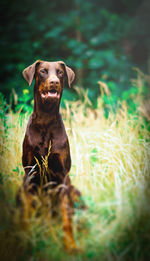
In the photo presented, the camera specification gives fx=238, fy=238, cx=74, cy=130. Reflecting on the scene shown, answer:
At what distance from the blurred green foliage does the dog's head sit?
1172 millimetres

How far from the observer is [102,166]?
1772 mm

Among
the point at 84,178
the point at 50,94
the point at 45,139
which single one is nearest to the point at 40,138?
the point at 45,139

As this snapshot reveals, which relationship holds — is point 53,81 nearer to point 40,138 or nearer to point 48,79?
point 48,79

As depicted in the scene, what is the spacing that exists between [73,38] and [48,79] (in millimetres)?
2867

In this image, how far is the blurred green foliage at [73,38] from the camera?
3225mm

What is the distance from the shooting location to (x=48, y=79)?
4.71 ft

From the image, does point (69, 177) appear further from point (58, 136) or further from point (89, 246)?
point (89, 246)

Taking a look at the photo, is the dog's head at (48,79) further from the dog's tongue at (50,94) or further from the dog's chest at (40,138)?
the dog's chest at (40,138)

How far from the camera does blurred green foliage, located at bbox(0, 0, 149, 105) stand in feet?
10.6

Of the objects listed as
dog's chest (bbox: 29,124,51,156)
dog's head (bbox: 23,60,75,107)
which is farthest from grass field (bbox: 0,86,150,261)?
dog's head (bbox: 23,60,75,107)

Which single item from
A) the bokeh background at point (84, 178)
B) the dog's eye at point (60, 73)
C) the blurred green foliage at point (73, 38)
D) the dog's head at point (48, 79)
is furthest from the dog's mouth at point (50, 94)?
the blurred green foliage at point (73, 38)

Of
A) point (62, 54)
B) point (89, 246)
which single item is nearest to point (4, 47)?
point (62, 54)

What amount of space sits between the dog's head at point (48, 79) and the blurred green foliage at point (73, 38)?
1172 millimetres

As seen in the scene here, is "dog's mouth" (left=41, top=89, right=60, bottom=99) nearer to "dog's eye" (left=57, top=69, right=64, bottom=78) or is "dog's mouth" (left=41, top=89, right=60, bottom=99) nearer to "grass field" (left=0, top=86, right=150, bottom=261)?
"dog's eye" (left=57, top=69, right=64, bottom=78)
